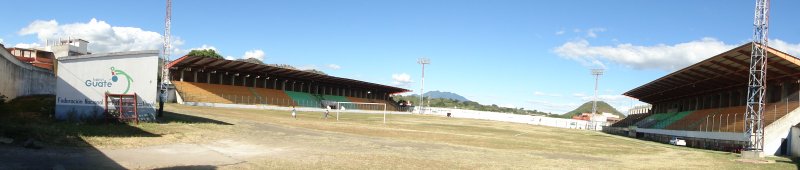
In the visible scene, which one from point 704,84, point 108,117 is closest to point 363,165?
point 108,117

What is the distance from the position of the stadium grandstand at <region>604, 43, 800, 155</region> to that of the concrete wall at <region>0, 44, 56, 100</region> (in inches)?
1568

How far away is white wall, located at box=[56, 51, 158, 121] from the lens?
2533 cm

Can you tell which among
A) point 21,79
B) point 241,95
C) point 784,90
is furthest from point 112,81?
point 241,95

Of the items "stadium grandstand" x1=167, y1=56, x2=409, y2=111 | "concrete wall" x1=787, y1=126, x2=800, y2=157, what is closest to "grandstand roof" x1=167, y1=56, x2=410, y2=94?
"stadium grandstand" x1=167, y1=56, x2=409, y2=111

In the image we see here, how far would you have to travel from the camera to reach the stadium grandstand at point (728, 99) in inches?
1396

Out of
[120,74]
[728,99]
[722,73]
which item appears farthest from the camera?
[728,99]

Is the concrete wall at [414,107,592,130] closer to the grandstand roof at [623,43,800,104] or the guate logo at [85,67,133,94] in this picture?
the grandstand roof at [623,43,800,104]

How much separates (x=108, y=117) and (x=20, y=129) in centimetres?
713

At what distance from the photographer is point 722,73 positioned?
48969 mm

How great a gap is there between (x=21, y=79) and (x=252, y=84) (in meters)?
66.7

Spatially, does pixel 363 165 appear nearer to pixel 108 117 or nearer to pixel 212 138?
pixel 212 138

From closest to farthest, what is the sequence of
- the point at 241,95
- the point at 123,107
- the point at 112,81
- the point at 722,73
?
the point at 123,107, the point at 112,81, the point at 722,73, the point at 241,95

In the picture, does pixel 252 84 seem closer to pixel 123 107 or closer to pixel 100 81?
pixel 100 81

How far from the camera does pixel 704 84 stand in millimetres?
58312
